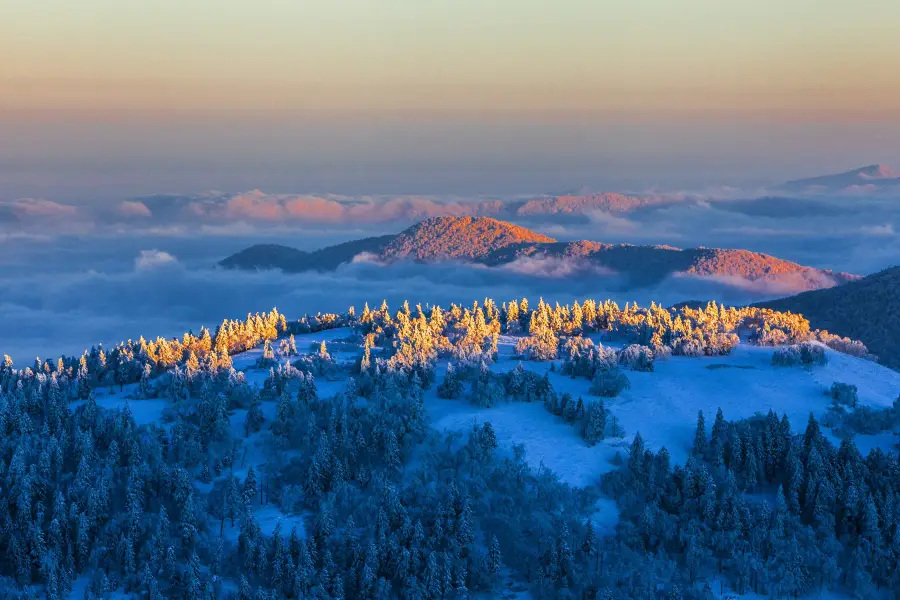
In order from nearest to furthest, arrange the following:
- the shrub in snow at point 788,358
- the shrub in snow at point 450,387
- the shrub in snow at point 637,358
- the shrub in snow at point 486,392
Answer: the shrub in snow at point 486,392
the shrub in snow at point 450,387
the shrub in snow at point 637,358
the shrub in snow at point 788,358

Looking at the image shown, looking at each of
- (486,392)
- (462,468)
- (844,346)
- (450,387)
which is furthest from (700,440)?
(844,346)

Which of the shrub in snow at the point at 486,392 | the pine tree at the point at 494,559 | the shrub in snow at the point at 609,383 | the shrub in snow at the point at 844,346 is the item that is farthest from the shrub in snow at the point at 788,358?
the pine tree at the point at 494,559

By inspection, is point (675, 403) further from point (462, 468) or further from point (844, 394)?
point (462, 468)

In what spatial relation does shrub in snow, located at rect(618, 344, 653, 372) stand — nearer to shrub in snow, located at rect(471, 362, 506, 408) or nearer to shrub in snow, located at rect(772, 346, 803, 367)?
shrub in snow, located at rect(772, 346, 803, 367)

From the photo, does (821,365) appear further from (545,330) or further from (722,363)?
(545,330)

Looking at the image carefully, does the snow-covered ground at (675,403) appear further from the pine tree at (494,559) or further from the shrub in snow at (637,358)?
the pine tree at (494,559)

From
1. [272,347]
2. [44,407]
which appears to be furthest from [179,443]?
[272,347]
